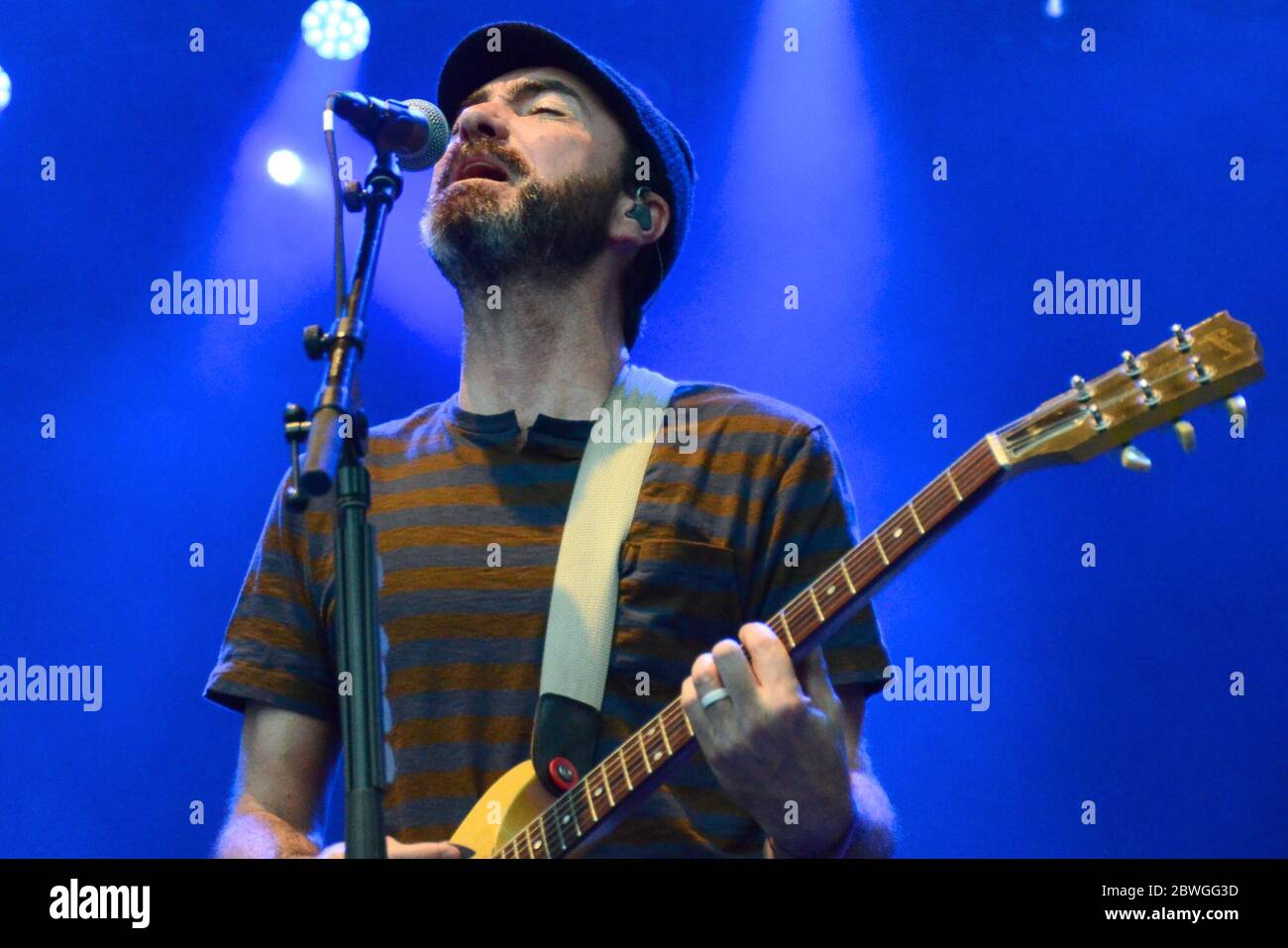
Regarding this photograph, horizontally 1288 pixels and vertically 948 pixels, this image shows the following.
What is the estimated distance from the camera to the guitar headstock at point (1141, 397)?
1.91 m

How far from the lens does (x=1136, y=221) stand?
10.1 ft

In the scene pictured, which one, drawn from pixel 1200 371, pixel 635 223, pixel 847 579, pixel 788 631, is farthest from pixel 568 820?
pixel 635 223

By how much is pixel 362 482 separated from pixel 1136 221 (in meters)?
1.82

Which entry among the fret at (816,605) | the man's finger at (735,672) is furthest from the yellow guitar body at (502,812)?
the fret at (816,605)

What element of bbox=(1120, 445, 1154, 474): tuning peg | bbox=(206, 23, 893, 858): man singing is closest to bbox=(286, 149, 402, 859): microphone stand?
bbox=(206, 23, 893, 858): man singing

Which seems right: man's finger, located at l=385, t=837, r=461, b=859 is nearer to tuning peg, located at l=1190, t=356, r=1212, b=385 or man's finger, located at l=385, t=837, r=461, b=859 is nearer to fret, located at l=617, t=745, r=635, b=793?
fret, located at l=617, t=745, r=635, b=793

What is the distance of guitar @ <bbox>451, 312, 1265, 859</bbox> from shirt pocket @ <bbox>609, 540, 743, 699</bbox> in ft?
0.54

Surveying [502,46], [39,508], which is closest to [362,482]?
[502,46]

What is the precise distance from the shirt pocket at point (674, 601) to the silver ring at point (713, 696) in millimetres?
330

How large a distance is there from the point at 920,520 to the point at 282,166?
1.77 metres

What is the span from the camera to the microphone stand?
1.76m

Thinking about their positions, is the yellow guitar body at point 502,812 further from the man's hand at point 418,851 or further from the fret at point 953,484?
the fret at point 953,484

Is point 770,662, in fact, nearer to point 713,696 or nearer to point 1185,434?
point 713,696

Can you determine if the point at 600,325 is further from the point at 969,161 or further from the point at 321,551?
the point at 969,161
